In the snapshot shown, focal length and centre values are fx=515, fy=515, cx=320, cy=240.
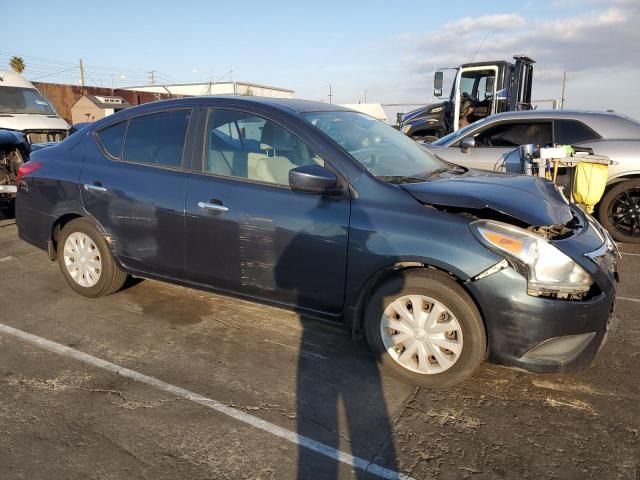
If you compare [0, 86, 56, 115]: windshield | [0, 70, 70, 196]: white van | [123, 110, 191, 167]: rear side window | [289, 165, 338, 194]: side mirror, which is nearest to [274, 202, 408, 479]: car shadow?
[289, 165, 338, 194]: side mirror

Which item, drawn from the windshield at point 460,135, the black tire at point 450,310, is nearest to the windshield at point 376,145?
the black tire at point 450,310

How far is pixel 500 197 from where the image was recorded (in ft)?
10.2

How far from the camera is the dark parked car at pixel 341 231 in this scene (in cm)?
282

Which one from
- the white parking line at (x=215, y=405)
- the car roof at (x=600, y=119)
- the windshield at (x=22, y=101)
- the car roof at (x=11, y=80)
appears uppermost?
the car roof at (x=11, y=80)

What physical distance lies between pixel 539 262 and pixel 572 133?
15.6 feet

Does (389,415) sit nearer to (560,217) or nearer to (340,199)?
(340,199)

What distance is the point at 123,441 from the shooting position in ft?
8.55

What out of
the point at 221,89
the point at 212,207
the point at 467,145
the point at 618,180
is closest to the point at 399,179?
the point at 212,207

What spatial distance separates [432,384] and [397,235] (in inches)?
35.7

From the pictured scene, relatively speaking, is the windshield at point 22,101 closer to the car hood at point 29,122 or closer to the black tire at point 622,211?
the car hood at point 29,122

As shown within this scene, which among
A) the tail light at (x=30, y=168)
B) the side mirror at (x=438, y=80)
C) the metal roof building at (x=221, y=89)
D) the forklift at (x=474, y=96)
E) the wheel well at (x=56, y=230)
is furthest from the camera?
the metal roof building at (x=221, y=89)

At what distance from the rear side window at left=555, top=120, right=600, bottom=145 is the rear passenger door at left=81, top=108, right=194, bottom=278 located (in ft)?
16.7

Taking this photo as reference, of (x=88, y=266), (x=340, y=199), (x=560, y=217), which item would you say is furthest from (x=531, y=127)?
(x=88, y=266)

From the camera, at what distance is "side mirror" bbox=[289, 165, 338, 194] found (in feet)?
10.2
